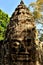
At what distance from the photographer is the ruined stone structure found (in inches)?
360

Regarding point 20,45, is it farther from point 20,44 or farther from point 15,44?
point 15,44

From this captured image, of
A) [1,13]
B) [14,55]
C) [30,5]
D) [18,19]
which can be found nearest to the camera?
[14,55]

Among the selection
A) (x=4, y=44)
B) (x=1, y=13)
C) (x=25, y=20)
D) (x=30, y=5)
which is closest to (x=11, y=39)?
(x=4, y=44)

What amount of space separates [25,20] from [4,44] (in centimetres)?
125

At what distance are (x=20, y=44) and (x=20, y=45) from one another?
0.17ft

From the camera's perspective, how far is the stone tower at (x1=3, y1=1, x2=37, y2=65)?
30.0ft

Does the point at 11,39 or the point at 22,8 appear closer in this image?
the point at 11,39

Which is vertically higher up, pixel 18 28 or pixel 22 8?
pixel 22 8

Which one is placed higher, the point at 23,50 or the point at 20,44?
the point at 20,44

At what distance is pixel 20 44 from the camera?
362 inches

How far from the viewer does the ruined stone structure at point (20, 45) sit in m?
9.13

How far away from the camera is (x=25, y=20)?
32.3ft

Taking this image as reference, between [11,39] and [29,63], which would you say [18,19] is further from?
[29,63]

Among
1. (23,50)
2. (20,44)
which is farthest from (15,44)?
(23,50)
